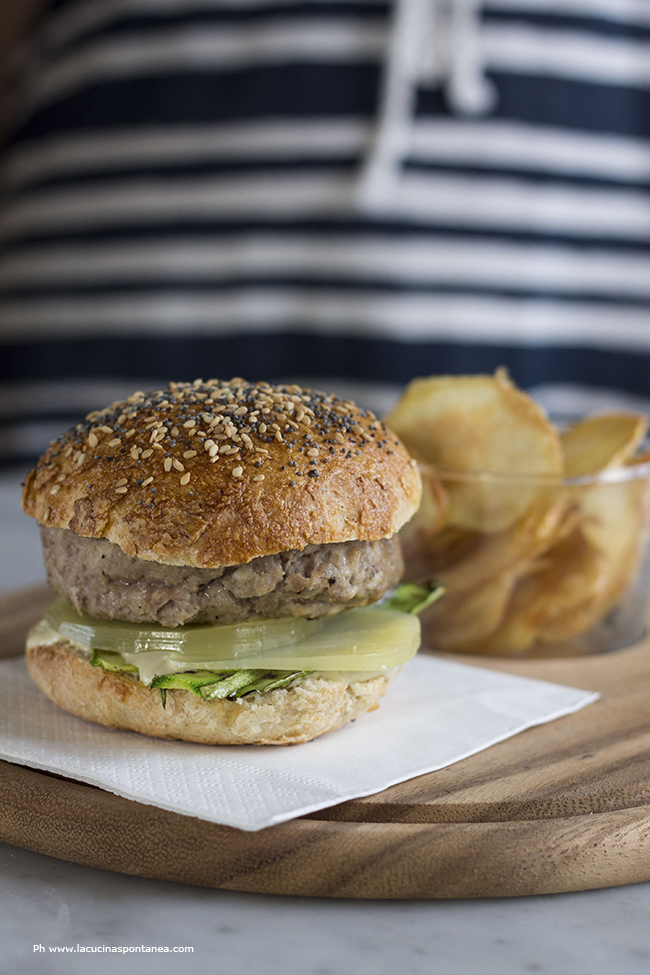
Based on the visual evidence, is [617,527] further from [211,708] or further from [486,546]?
[211,708]

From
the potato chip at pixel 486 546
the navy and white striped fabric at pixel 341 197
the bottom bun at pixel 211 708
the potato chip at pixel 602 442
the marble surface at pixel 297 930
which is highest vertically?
the navy and white striped fabric at pixel 341 197

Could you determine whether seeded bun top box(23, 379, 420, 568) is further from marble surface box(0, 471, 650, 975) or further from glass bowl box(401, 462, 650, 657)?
marble surface box(0, 471, 650, 975)

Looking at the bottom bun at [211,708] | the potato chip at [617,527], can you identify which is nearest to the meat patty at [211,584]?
the bottom bun at [211,708]

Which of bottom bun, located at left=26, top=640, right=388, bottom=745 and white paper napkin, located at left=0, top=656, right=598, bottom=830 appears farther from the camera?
bottom bun, located at left=26, top=640, right=388, bottom=745

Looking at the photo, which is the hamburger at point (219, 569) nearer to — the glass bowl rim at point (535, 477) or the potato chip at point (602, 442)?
the glass bowl rim at point (535, 477)

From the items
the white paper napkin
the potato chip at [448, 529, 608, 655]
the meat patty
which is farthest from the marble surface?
the potato chip at [448, 529, 608, 655]

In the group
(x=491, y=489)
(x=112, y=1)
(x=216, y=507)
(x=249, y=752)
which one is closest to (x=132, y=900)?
(x=249, y=752)

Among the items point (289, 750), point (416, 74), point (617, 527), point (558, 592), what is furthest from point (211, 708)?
point (416, 74)
